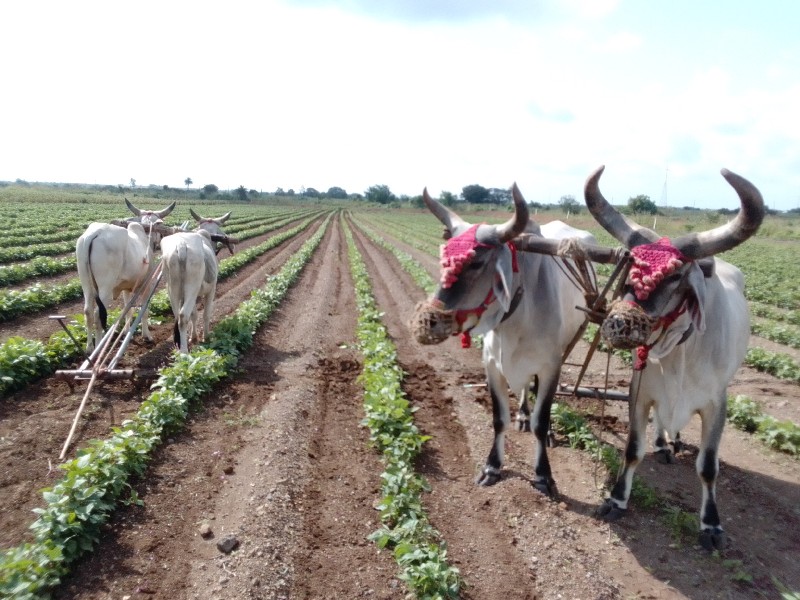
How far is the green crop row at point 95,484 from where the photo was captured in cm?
411

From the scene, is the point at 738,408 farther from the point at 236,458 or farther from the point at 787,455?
the point at 236,458

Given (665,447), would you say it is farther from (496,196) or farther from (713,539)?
(496,196)

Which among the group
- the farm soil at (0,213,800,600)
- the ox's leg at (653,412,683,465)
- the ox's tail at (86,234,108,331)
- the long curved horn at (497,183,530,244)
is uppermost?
the long curved horn at (497,183,530,244)

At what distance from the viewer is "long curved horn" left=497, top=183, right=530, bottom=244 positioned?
455cm

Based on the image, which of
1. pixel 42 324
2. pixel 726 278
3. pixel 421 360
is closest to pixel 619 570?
pixel 726 278

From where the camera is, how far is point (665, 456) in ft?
23.6

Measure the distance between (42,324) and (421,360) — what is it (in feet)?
28.6

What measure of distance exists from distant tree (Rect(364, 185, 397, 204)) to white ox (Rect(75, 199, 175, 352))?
145303mm

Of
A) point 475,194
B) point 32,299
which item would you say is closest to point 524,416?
point 32,299

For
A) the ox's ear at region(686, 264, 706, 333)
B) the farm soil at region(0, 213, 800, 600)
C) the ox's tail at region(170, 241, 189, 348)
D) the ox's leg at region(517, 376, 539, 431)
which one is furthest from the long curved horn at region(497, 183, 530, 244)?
the ox's tail at region(170, 241, 189, 348)

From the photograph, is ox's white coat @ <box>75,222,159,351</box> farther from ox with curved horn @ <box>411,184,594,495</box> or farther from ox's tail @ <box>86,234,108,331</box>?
ox with curved horn @ <box>411,184,594,495</box>

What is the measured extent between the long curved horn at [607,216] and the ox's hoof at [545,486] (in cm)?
292

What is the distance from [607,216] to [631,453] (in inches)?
98.7

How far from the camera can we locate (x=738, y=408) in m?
8.24
